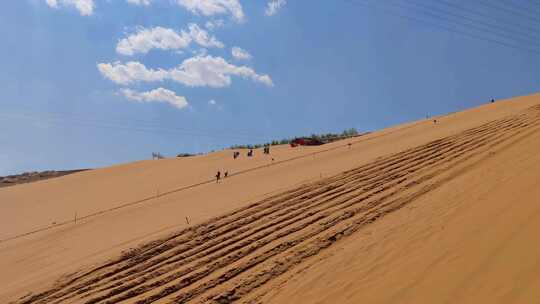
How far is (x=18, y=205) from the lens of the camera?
18.7 metres

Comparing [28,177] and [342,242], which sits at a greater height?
[28,177]

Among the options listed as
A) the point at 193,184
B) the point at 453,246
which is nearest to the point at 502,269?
the point at 453,246

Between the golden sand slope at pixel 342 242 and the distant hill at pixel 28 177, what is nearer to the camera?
the golden sand slope at pixel 342 242

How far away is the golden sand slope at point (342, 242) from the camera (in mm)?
4418

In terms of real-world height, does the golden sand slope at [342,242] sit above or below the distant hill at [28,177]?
below

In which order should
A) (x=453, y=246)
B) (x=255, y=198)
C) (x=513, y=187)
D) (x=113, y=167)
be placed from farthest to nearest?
1. (x=113, y=167)
2. (x=255, y=198)
3. (x=513, y=187)
4. (x=453, y=246)

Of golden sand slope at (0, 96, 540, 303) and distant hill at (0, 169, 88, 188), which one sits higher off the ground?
distant hill at (0, 169, 88, 188)

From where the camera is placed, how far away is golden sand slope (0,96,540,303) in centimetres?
442

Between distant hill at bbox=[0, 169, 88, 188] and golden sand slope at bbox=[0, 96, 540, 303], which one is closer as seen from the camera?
golden sand slope at bbox=[0, 96, 540, 303]

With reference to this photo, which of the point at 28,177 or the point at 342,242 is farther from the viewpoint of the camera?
the point at 28,177

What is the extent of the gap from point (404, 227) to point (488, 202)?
3.85 feet

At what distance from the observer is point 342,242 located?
19.6 ft

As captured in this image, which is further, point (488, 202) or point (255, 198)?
point (255, 198)

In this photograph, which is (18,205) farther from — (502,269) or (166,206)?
(502,269)
